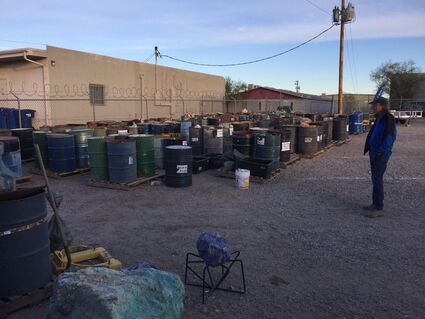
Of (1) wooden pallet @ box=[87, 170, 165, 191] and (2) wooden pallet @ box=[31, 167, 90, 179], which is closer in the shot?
(1) wooden pallet @ box=[87, 170, 165, 191]

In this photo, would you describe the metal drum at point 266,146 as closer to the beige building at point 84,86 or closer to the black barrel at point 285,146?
the black barrel at point 285,146

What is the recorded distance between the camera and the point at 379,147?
259 inches

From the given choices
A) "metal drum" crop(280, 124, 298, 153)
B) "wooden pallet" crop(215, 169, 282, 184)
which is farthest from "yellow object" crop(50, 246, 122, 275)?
"metal drum" crop(280, 124, 298, 153)

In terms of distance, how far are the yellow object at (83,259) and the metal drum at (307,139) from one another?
9520 millimetres

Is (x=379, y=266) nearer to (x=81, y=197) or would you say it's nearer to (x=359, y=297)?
(x=359, y=297)

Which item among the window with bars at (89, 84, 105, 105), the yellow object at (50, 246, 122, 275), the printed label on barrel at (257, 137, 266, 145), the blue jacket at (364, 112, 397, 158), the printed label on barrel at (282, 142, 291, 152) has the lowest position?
the yellow object at (50, 246, 122, 275)

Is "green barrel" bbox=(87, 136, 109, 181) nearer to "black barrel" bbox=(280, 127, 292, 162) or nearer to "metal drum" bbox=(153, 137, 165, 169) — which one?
"metal drum" bbox=(153, 137, 165, 169)

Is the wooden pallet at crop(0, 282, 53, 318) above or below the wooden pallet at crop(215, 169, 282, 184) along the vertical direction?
below

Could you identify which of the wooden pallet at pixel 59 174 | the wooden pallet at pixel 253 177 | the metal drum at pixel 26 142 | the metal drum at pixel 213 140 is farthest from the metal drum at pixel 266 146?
the metal drum at pixel 26 142

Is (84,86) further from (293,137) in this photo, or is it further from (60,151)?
(293,137)

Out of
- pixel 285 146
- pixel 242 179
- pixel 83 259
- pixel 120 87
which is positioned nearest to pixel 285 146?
pixel 285 146

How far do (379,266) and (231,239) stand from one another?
1881 millimetres

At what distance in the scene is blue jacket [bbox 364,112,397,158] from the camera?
21.3 ft

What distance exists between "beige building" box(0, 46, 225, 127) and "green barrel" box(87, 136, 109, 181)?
8.96 metres
